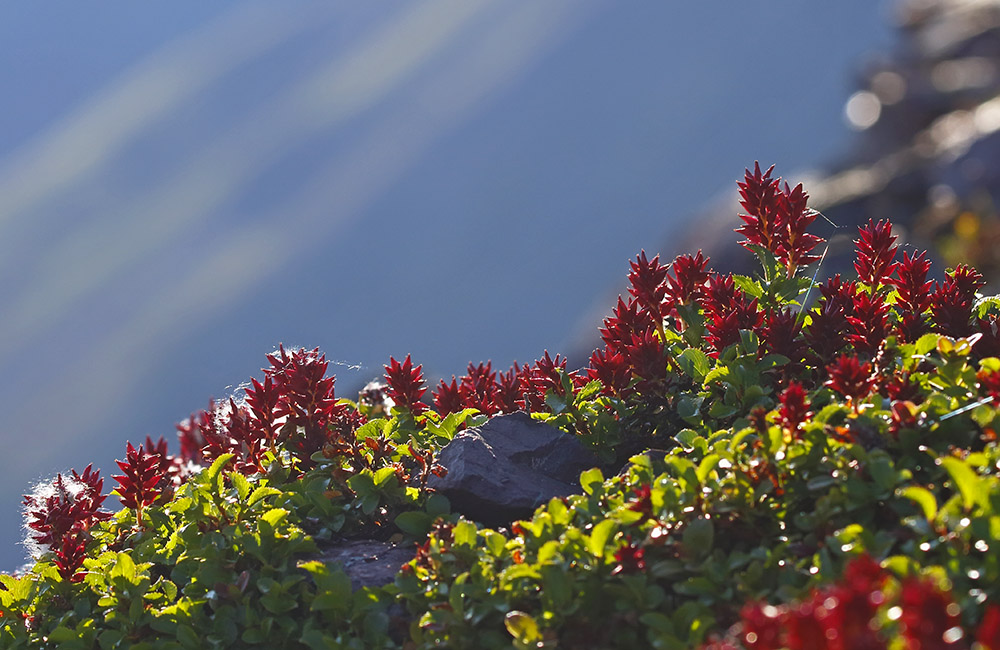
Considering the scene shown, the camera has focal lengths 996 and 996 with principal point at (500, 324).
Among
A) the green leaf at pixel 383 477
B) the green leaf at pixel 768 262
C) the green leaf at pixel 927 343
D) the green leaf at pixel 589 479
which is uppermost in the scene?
the green leaf at pixel 768 262

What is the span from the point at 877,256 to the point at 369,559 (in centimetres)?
210

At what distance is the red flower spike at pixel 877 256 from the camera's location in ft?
11.8

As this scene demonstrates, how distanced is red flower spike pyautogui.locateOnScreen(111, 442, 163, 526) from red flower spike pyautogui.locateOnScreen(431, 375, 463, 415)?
3.47ft

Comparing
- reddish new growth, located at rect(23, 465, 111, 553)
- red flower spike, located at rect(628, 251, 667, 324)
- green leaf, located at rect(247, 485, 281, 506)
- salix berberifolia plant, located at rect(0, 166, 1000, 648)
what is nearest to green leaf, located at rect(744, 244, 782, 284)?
salix berberifolia plant, located at rect(0, 166, 1000, 648)

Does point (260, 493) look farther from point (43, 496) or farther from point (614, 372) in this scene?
point (614, 372)

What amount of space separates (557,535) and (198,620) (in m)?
1.12

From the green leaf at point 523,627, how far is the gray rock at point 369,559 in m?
0.64

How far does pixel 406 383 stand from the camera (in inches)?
148

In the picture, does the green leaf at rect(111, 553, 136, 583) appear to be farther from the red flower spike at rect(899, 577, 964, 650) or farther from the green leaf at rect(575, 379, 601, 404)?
the red flower spike at rect(899, 577, 964, 650)

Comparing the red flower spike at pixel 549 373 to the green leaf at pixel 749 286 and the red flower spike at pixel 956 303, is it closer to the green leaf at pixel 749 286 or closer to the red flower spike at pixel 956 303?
the green leaf at pixel 749 286

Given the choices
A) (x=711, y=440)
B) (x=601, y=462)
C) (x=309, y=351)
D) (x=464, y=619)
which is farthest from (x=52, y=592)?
(x=711, y=440)

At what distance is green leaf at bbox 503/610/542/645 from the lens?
238 centimetres

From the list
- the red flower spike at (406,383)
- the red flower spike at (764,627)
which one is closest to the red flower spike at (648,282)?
the red flower spike at (406,383)

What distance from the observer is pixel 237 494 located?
3.27 metres
